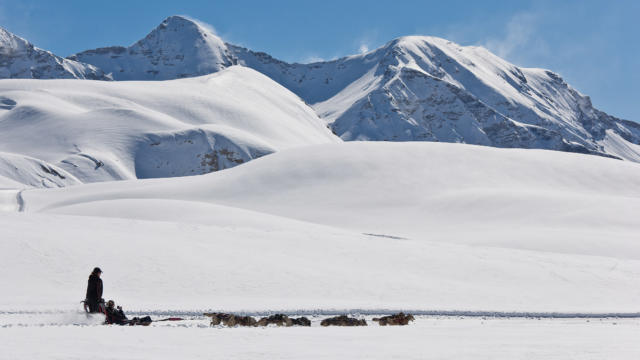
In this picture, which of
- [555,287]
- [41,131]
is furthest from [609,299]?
[41,131]

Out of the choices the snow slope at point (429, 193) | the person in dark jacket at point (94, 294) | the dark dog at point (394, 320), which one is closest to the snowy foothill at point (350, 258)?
the snow slope at point (429, 193)

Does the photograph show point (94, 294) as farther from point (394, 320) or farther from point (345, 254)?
point (345, 254)

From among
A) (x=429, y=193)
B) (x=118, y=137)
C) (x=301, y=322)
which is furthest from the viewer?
(x=118, y=137)

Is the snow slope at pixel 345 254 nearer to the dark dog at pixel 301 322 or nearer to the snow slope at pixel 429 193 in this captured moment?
the snow slope at pixel 429 193

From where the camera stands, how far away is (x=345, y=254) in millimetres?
29312

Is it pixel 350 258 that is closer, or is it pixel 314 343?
pixel 314 343

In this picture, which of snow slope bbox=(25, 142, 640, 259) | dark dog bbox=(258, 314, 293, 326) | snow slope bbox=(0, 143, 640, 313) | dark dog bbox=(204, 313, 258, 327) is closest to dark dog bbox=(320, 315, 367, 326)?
dark dog bbox=(258, 314, 293, 326)

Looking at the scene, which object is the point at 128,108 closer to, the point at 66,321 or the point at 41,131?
the point at 41,131

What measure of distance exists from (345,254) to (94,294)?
47.4ft

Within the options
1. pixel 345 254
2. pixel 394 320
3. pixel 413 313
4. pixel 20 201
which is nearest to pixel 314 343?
pixel 394 320

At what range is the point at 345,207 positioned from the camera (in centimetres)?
5994

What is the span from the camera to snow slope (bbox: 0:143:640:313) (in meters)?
21.7

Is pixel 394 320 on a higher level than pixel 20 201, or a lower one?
lower

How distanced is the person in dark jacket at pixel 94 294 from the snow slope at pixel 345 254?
1.73 meters
